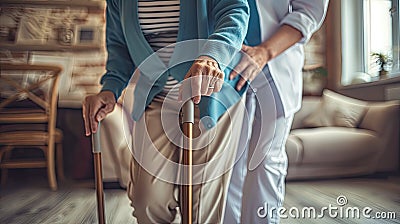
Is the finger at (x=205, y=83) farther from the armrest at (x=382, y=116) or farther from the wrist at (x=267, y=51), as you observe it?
the armrest at (x=382, y=116)

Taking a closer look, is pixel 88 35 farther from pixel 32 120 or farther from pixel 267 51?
pixel 267 51

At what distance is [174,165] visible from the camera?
2.53ft

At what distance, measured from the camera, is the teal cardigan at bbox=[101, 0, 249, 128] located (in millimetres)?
615

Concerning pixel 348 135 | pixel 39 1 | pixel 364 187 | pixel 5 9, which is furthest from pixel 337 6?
pixel 5 9

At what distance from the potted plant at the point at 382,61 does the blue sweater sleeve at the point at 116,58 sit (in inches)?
40.6

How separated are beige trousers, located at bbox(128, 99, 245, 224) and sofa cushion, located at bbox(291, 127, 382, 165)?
3.57 ft

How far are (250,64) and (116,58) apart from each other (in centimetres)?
25

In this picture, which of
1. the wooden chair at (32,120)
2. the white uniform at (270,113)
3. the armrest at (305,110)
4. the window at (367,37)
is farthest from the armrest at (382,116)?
the wooden chair at (32,120)

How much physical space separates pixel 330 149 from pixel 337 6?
634 millimetres

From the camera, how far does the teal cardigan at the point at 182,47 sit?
61 centimetres

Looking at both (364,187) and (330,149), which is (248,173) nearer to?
(364,187)

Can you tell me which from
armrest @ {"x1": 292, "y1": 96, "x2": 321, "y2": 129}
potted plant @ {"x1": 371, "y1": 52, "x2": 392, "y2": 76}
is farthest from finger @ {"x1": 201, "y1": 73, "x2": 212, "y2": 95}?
armrest @ {"x1": 292, "y1": 96, "x2": 321, "y2": 129}

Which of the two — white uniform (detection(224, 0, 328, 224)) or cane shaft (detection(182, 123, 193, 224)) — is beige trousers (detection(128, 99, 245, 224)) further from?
cane shaft (detection(182, 123, 193, 224))

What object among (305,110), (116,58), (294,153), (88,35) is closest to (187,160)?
(116,58)
